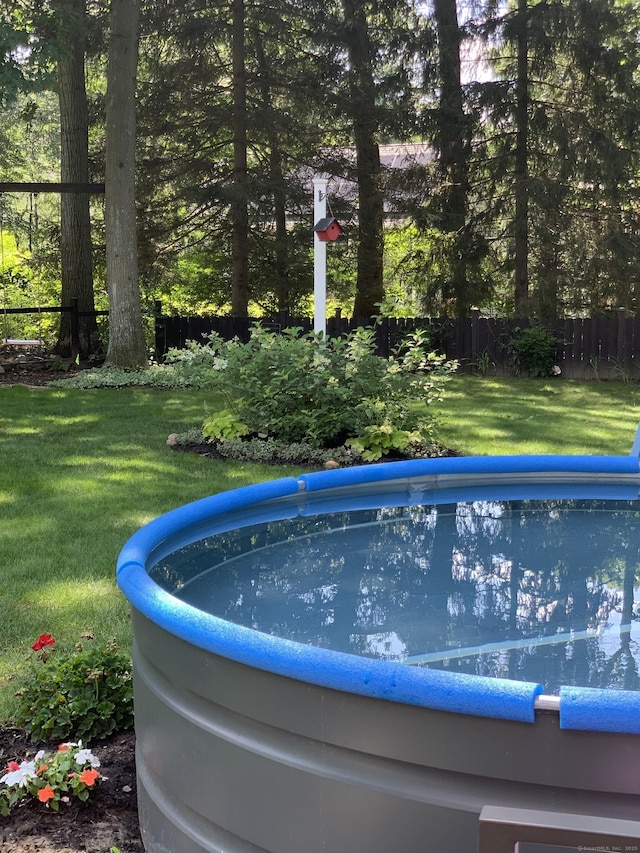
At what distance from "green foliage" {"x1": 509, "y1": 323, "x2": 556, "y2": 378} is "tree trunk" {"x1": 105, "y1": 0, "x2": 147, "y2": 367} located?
5.49 meters

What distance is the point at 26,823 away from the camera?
7.47ft

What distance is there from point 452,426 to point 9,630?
540 cm

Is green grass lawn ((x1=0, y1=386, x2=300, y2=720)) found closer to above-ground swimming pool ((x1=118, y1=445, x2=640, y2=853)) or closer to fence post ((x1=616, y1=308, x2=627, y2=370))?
above-ground swimming pool ((x1=118, y1=445, x2=640, y2=853))

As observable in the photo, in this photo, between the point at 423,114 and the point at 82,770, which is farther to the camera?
the point at 423,114

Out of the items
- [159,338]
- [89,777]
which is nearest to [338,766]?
[89,777]

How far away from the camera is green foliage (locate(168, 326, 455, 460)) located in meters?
6.63

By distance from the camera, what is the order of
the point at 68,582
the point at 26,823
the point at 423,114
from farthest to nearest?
the point at 423,114 → the point at 68,582 → the point at 26,823

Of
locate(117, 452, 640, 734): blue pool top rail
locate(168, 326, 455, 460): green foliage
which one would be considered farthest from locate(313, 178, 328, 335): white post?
locate(117, 452, 640, 734): blue pool top rail

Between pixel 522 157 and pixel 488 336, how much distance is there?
3252mm

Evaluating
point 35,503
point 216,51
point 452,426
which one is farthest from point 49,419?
point 216,51

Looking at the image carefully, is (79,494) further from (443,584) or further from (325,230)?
(325,230)

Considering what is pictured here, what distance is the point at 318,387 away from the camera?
21.8ft

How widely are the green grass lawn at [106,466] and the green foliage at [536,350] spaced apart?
1051 millimetres

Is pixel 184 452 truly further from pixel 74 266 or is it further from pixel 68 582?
pixel 74 266
